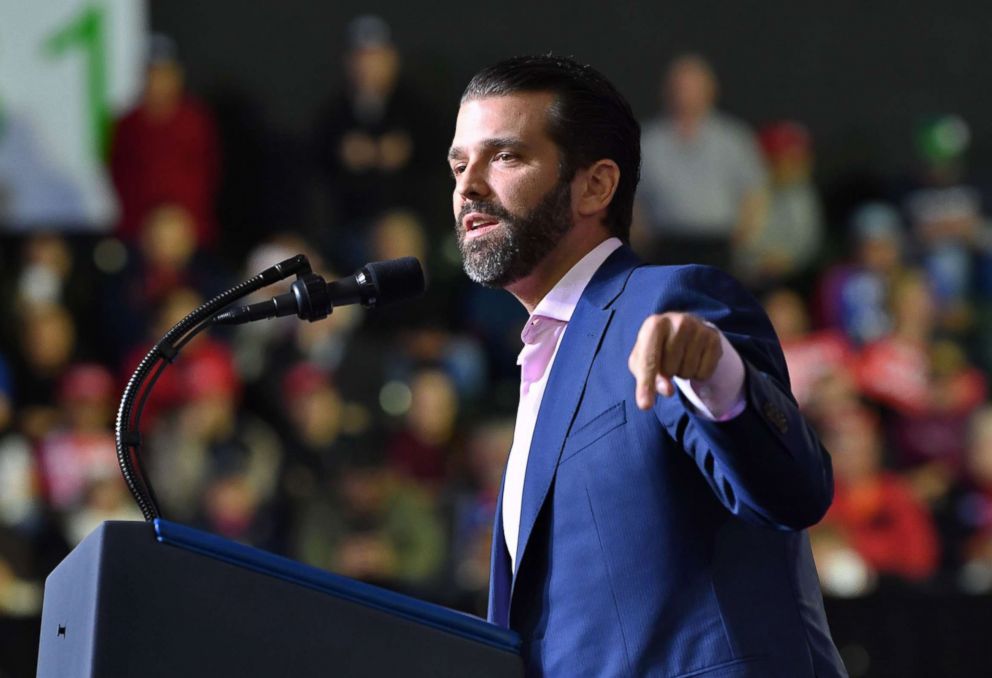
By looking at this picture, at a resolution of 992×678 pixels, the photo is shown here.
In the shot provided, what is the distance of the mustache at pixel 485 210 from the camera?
2.29m

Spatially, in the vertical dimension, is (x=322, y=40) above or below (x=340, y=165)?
above

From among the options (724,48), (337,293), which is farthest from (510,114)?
(724,48)

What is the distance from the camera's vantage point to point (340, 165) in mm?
8367

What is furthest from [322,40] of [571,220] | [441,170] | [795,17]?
[571,220]

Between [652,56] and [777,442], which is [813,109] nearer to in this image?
[652,56]

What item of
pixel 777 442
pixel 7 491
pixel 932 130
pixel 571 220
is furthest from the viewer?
pixel 932 130

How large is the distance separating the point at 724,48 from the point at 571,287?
297 inches

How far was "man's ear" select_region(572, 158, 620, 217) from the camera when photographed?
233 cm

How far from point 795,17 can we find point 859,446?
3559mm

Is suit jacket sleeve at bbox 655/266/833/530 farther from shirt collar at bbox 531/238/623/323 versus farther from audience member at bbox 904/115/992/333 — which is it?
audience member at bbox 904/115/992/333

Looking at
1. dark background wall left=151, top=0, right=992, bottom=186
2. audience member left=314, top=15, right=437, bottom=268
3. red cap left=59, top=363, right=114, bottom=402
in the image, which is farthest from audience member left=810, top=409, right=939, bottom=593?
red cap left=59, top=363, right=114, bottom=402

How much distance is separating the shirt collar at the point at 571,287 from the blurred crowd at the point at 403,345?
152 inches

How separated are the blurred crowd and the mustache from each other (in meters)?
3.85

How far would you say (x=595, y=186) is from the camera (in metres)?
2.36
